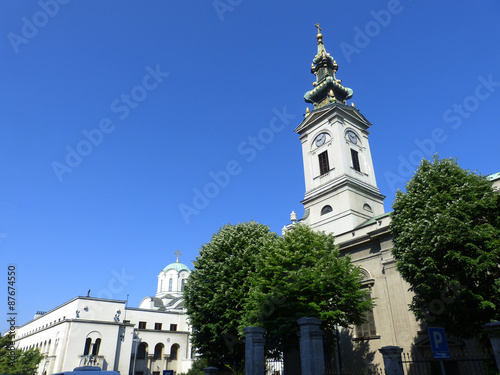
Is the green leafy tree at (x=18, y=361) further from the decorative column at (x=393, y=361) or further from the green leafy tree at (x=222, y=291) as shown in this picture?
the decorative column at (x=393, y=361)

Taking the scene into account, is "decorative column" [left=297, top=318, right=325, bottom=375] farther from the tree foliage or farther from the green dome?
the green dome

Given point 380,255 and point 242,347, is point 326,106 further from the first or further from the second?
point 242,347

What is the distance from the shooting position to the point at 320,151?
39.2 m

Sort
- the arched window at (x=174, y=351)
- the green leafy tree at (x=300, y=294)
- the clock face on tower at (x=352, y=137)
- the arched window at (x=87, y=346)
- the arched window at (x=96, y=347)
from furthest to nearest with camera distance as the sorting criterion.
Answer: the arched window at (x=174, y=351) → the arched window at (x=96, y=347) → the arched window at (x=87, y=346) → the clock face on tower at (x=352, y=137) → the green leafy tree at (x=300, y=294)

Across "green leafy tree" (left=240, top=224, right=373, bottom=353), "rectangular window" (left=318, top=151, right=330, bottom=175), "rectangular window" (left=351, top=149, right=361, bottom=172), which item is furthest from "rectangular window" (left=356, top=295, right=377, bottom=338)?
"rectangular window" (left=351, top=149, right=361, bottom=172)

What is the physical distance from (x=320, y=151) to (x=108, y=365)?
37139mm

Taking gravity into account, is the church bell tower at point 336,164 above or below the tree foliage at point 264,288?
above

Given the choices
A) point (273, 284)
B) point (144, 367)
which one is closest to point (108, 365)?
point (144, 367)

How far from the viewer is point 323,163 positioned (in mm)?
38562

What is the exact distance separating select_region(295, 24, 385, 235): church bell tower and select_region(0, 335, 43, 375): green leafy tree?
35933mm

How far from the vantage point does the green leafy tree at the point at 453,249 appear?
16234 mm

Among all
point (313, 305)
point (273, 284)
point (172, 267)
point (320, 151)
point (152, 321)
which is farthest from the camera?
point (172, 267)

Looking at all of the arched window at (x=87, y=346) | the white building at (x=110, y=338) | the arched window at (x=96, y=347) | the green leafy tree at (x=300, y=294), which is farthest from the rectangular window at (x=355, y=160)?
the arched window at (x=87, y=346)

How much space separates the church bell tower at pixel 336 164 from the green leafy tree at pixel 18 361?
3593 centimetres
